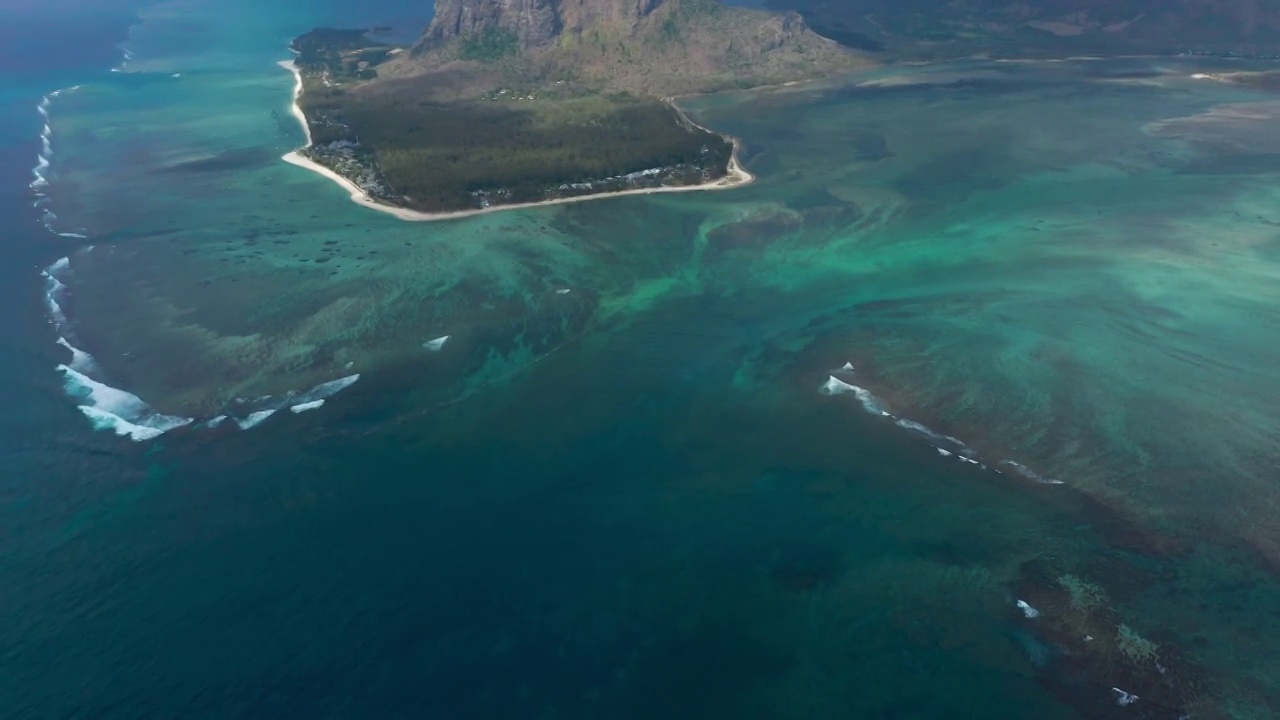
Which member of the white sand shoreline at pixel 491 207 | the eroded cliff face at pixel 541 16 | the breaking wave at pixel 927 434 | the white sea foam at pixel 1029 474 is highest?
the eroded cliff face at pixel 541 16

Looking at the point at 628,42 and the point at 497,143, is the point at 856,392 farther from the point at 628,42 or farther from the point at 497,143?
the point at 628,42

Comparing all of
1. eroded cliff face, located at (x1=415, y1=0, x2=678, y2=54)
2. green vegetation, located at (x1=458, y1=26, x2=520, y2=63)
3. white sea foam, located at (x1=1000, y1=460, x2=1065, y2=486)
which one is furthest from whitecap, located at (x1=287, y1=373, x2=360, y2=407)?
eroded cliff face, located at (x1=415, y1=0, x2=678, y2=54)

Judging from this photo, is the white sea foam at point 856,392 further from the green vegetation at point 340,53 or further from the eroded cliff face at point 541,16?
the green vegetation at point 340,53

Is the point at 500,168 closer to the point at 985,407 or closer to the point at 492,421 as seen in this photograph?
the point at 492,421

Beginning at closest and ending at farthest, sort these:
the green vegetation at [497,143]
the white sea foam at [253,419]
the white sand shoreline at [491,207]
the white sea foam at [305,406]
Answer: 1. the white sea foam at [253,419]
2. the white sea foam at [305,406]
3. the white sand shoreline at [491,207]
4. the green vegetation at [497,143]

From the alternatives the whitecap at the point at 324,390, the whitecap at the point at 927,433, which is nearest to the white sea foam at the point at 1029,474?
the whitecap at the point at 927,433

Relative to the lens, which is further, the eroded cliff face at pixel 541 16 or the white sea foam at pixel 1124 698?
the eroded cliff face at pixel 541 16

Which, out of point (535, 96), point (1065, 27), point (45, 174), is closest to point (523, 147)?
point (535, 96)
